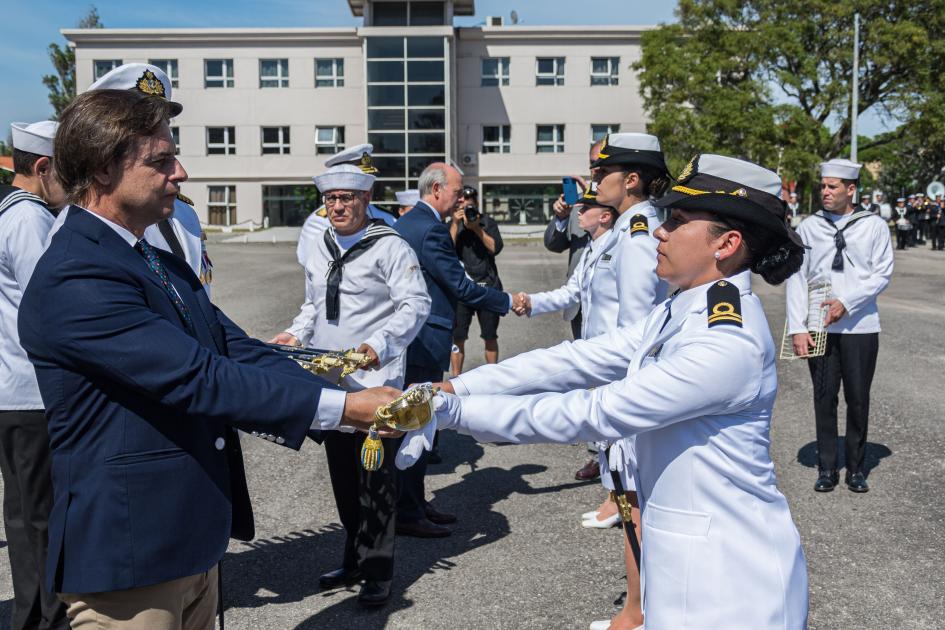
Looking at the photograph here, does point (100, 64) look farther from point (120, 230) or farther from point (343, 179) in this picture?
point (120, 230)

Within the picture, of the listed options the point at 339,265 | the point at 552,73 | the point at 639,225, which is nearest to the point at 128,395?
the point at 339,265

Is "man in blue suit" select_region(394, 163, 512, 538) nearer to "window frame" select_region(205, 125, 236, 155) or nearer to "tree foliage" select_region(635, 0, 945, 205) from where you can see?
"tree foliage" select_region(635, 0, 945, 205)

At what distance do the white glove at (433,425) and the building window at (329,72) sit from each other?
53.0m

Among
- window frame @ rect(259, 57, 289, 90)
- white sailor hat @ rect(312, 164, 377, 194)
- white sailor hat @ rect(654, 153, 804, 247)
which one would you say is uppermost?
window frame @ rect(259, 57, 289, 90)

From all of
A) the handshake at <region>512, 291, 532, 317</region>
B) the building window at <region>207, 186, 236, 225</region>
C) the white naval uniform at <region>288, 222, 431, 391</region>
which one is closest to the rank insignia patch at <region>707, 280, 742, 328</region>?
the white naval uniform at <region>288, 222, 431, 391</region>

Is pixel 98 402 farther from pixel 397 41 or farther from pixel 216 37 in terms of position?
pixel 216 37

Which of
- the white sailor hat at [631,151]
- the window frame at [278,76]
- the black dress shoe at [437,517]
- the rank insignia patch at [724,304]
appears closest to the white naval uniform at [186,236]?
the black dress shoe at [437,517]

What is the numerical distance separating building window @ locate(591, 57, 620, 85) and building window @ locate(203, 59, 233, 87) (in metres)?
22.1

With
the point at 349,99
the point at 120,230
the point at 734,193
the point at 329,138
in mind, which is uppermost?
the point at 349,99

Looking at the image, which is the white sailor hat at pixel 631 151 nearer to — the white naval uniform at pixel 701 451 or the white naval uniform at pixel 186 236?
the white naval uniform at pixel 186 236

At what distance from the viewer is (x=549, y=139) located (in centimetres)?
5309

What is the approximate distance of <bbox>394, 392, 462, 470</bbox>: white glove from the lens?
95.3 inches

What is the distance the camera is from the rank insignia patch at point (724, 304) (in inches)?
96.4

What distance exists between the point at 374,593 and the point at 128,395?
2.61 meters
